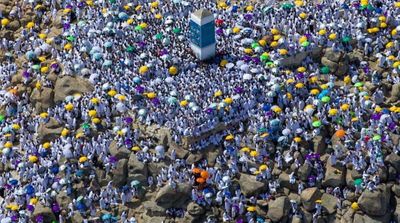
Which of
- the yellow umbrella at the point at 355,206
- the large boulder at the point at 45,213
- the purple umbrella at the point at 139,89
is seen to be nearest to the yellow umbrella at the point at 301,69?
the yellow umbrella at the point at 355,206

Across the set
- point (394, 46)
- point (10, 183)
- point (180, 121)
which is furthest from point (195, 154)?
point (394, 46)

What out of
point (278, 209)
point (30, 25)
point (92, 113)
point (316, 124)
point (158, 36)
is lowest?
point (278, 209)

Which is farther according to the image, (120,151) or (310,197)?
(120,151)

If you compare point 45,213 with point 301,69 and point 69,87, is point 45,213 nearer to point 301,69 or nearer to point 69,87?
point 69,87

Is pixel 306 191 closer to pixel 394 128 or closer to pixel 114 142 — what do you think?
pixel 394 128

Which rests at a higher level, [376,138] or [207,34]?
[207,34]

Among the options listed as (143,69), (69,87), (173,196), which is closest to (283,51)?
(143,69)

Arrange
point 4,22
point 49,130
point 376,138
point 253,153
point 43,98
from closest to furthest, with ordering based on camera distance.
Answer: point 376,138 < point 253,153 < point 49,130 < point 43,98 < point 4,22

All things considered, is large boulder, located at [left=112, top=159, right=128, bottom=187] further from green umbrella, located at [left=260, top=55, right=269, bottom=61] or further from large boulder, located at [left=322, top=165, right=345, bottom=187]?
large boulder, located at [left=322, top=165, right=345, bottom=187]

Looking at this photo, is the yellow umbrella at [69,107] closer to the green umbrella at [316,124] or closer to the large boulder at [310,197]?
the green umbrella at [316,124]
